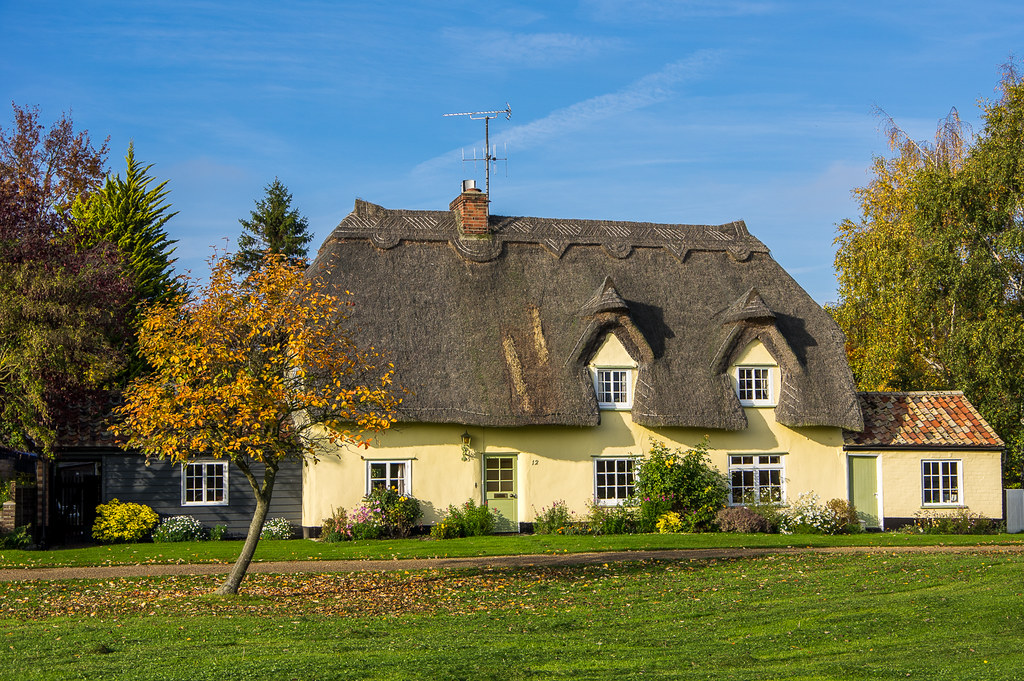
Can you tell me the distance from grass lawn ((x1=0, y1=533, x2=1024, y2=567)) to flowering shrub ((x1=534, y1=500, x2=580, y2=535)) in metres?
0.95

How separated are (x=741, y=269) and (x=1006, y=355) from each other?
8.24 meters

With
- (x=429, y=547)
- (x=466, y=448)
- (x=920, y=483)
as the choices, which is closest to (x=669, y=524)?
(x=466, y=448)

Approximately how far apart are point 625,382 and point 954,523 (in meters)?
9.47

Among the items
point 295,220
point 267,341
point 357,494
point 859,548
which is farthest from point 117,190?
point 859,548

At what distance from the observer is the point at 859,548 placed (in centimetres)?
2238

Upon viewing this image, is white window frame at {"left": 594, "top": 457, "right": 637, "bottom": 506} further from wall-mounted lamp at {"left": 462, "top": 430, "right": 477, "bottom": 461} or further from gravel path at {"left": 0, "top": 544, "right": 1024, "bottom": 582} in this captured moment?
gravel path at {"left": 0, "top": 544, "right": 1024, "bottom": 582}

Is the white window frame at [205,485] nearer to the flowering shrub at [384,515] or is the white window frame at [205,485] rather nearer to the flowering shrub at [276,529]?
the flowering shrub at [276,529]

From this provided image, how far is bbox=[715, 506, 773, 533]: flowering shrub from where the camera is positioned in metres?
25.9

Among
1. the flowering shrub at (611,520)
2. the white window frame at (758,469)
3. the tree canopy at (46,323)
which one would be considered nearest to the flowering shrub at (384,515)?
the flowering shrub at (611,520)

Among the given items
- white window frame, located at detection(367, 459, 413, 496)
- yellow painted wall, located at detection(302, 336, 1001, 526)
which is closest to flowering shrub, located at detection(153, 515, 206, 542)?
yellow painted wall, located at detection(302, 336, 1001, 526)

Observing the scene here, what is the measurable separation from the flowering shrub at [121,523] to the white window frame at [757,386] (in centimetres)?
1552

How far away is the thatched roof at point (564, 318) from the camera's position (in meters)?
26.0

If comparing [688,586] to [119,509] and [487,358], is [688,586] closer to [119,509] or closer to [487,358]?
[487,358]

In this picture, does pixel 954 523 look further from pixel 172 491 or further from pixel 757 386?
pixel 172 491
